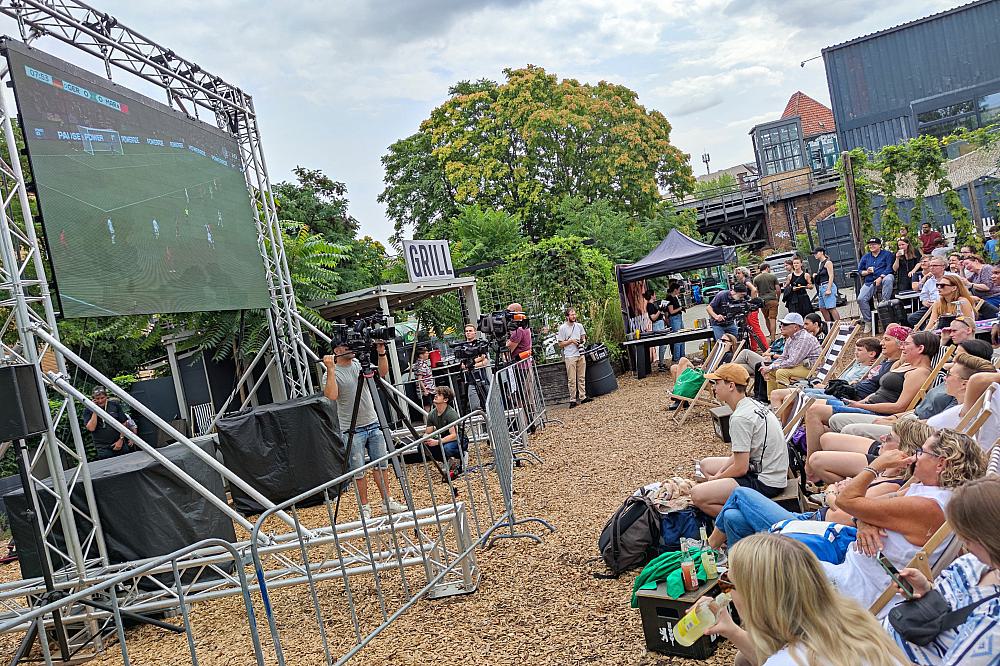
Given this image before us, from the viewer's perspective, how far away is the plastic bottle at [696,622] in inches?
129

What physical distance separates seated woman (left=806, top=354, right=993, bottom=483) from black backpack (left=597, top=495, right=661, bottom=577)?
119 cm

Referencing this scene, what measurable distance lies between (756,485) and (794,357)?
4643 millimetres

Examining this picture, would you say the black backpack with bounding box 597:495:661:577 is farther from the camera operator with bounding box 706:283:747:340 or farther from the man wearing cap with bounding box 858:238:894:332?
the man wearing cap with bounding box 858:238:894:332

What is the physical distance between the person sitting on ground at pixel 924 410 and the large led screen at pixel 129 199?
20.3 ft

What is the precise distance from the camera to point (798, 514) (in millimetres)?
4227

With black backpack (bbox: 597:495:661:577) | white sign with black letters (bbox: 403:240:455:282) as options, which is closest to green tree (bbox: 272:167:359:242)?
white sign with black letters (bbox: 403:240:455:282)

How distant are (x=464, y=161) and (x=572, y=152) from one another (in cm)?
398

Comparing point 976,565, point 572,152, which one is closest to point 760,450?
point 976,565

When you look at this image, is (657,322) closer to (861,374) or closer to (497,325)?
(497,325)

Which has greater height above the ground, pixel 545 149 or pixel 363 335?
→ pixel 545 149

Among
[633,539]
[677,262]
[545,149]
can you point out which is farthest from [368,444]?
[545,149]

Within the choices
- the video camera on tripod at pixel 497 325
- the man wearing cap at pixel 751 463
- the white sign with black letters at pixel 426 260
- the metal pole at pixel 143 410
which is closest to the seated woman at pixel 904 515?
the man wearing cap at pixel 751 463

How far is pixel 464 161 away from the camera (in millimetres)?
28000

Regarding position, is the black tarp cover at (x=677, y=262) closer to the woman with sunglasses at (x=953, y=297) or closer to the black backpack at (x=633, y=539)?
the woman with sunglasses at (x=953, y=297)
